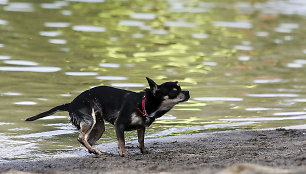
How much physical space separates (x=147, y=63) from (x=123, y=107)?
8.32 m

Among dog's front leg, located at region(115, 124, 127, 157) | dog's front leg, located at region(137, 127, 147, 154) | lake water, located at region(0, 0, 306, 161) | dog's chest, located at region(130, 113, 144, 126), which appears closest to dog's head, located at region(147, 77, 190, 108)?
dog's chest, located at region(130, 113, 144, 126)

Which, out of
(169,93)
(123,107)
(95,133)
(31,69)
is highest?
(169,93)

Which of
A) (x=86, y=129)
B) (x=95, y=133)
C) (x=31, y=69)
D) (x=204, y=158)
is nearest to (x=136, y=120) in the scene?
(x=86, y=129)

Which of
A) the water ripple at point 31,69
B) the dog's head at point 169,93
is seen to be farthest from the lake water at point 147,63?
the dog's head at point 169,93

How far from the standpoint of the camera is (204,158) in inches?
294

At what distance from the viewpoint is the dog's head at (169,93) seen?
26.5 ft

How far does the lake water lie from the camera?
10.6 m

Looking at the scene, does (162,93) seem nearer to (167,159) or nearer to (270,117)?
(167,159)

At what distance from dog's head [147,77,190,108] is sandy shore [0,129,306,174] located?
0.70m

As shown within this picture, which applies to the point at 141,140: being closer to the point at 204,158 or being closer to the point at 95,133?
the point at 95,133

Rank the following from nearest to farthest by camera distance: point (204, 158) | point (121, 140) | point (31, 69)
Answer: point (204, 158), point (121, 140), point (31, 69)

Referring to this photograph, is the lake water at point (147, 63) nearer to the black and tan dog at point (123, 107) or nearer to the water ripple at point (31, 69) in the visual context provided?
the water ripple at point (31, 69)

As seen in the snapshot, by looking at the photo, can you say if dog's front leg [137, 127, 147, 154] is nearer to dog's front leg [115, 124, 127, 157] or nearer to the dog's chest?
the dog's chest

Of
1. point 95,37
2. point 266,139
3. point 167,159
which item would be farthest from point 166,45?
point 167,159
